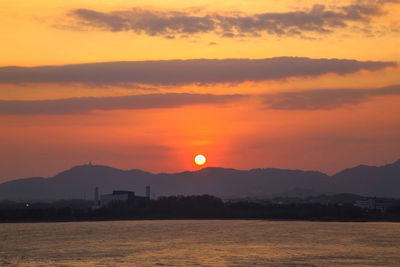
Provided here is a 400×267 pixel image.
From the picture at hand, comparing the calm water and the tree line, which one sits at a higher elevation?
the tree line

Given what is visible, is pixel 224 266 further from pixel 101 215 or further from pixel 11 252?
pixel 101 215

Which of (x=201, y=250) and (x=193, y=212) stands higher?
(x=193, y=212)

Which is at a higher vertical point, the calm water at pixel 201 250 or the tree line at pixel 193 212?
the tree line at pixel 193 212

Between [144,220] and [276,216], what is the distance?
127 ft

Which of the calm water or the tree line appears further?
the tree line

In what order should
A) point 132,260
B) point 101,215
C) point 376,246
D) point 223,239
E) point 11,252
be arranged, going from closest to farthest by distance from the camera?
point 132,260, point 11,252, point 376,246, point 223,239, point 101,215

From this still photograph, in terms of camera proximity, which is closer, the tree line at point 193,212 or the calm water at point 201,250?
the calm water at point 201,250

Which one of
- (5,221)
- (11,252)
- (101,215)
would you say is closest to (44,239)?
(11,252)

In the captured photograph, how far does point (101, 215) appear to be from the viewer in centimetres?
17962

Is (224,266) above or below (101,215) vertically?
below

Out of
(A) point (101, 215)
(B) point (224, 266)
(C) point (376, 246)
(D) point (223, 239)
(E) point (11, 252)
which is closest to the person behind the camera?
(B) point (224, 266)

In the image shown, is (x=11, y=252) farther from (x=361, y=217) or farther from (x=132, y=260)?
(x=361, y=217)

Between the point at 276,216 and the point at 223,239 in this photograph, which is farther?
the point at 276,216

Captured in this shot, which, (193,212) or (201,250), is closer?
(201,250)
